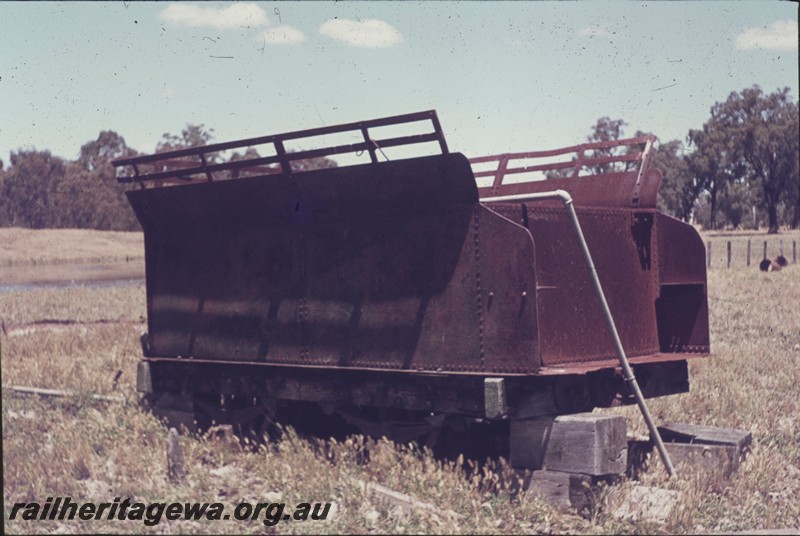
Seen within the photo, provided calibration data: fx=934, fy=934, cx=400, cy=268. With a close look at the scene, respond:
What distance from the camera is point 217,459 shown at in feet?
26.9

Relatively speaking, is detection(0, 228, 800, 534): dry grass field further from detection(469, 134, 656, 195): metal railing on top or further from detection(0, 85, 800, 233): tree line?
detection(0, 85, 800, 233): tree line

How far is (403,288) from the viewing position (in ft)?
24.8

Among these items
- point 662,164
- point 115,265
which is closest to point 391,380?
point 115,265

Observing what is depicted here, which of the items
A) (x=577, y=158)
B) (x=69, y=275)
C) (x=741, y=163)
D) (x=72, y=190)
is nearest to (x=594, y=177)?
(x=577, y=158)

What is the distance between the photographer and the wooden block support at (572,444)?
6.82m

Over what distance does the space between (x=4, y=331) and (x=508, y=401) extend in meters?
12.6

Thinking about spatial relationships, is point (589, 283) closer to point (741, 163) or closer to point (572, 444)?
point (572, 444)

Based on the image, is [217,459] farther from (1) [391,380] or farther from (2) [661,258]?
(2) [661,258]

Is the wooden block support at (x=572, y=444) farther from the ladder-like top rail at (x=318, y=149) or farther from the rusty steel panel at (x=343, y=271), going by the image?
the ladder-like top rail at (x=318, y=149)

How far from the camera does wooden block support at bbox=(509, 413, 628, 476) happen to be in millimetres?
6816

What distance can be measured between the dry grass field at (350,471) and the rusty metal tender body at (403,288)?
574mm

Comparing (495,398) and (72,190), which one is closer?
(495,398)

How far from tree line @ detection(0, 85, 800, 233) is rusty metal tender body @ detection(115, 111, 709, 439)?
5825 cm

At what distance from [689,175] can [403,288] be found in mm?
76395
